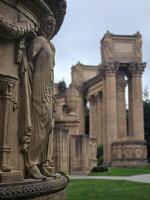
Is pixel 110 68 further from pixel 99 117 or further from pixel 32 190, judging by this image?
pixel 32 190

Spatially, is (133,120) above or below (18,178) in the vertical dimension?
above

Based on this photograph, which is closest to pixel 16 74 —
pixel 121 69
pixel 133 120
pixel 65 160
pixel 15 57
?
pixel 15 57

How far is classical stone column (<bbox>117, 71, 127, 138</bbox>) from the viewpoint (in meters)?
48.7

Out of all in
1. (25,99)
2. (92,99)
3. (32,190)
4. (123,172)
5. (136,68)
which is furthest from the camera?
(92,99)

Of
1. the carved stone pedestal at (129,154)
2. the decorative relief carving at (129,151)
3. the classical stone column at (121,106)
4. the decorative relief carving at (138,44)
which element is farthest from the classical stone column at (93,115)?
the carved stone pedestal at (129,154)

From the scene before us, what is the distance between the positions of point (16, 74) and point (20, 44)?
0.36 metres

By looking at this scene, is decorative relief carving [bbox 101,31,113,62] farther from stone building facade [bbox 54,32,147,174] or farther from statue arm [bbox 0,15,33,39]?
statue arm [bbox 0,15,33,39]

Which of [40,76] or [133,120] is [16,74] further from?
[133,120]

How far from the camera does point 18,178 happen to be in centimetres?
411

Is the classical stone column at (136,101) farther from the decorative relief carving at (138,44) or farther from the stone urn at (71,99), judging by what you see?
the stone urn at (71,99)

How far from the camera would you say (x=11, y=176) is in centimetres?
400

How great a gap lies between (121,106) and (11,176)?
150 feet

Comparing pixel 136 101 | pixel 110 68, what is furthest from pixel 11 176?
pixel 110 68

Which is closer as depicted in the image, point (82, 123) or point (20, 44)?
point (20, 44)
